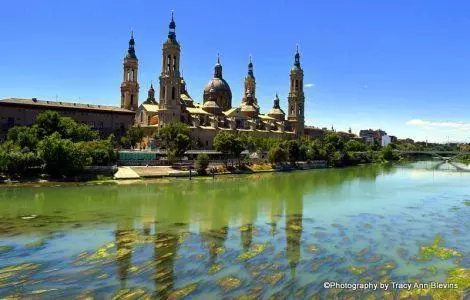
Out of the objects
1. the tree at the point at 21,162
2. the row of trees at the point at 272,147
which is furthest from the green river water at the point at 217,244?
the row of trees at the point at 272,147

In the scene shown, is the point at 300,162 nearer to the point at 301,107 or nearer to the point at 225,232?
the point at 301,107

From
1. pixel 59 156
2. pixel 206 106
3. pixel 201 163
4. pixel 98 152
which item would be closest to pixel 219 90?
pixel 206 106

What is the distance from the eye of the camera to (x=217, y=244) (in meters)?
18.5

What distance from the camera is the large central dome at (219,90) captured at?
277 feet

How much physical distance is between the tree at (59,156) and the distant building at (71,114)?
1850 centimetres

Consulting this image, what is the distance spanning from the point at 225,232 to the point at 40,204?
1374 centimetres

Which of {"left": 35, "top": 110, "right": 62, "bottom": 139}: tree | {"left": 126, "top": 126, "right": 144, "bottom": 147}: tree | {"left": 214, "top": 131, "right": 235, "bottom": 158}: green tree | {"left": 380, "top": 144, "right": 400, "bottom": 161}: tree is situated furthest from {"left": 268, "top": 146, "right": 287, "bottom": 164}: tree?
{"left": 380, "top": 144, "right": 400, "bottom": 161}: tree

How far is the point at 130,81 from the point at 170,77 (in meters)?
13.5

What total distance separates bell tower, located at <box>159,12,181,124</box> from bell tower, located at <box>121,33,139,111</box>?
11613mm

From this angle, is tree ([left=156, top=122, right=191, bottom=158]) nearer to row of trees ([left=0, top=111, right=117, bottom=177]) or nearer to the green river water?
row of trees ([left=0, top=111, right=117, bottom=177])

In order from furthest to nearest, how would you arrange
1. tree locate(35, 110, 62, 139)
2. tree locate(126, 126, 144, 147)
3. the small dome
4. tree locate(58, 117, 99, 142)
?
the small dome, tree locate(126, 126, 144, 147), tree locate(58, 117, 99, 142), tree locate(35, 110, 62, 139)

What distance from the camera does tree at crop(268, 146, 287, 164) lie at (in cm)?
6072

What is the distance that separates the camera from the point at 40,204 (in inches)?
1103

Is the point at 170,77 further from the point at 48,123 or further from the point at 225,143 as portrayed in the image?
the point at 48,123
